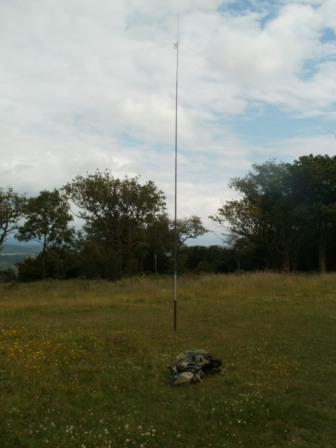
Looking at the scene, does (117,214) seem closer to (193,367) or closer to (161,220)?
(161,220)

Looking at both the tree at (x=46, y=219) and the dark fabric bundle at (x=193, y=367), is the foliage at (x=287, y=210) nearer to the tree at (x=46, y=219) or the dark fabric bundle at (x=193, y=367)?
the tree at (x=46, y=219)

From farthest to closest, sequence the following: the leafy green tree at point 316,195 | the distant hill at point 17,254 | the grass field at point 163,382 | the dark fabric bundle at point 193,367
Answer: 1. the distant hill at point 17,254
2. the leafy green tree at point 316,195
3. the dark fabric bundle at point 193,367
4. the grass field at point 163,382

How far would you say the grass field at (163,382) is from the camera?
596 cm

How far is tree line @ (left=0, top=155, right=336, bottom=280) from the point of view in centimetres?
4222

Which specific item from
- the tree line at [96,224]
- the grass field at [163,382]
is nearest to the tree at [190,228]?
the tree line at [96,224]

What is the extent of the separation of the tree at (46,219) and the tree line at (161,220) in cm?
9

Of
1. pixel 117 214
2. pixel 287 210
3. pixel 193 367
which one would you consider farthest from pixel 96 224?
pixel 193 367

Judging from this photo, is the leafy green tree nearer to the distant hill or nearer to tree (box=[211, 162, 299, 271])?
tree (box=[211, 162, 299, 271])

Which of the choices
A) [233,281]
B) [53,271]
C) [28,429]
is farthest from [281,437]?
[53,271]

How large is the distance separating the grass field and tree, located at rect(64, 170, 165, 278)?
1105 inches

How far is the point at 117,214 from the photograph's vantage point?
45.9 meters

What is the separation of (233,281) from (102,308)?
947 centimetres

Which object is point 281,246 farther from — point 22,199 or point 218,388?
point 218,388

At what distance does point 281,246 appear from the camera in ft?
151
